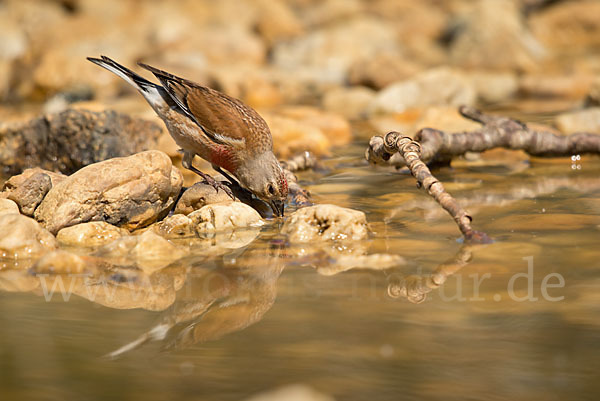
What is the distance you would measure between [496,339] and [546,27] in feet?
55.1

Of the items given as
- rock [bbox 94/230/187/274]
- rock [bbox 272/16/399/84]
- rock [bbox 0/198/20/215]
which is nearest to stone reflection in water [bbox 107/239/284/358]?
rock [bbox 94/230/187/274]

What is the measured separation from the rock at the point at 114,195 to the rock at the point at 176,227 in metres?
0.13

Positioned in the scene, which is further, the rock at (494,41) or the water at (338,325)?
the rock at (494,41)

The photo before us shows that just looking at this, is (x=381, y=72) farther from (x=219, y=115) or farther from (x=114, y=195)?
(x=114, y=195)

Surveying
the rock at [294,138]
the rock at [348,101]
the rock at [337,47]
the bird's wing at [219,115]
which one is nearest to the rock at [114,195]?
the bird's wing at [219,115]

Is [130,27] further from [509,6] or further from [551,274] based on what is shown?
[551,274]

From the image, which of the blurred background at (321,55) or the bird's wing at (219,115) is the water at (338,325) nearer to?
the bird's wing at (219,115)

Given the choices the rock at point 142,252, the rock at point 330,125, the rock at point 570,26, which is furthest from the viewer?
the rock at point 570,26

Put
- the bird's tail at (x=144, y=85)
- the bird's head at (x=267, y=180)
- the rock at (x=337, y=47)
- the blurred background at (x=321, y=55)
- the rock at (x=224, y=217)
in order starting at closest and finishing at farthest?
the rock at (x=224, y=217) → the bird's head at (x=267, y=180) → the bird's tail at (x=144, y=85) → the blurred background at (x=321, y=55) → the rock at (x=337, y=47)

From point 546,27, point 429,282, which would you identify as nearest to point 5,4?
point 546,27

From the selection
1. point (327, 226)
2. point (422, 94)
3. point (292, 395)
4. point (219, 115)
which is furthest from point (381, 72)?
point (292, 395)

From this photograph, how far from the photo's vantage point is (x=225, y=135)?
4.59m

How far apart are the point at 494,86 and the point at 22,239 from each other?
9.92 meters

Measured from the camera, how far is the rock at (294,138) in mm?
6711
